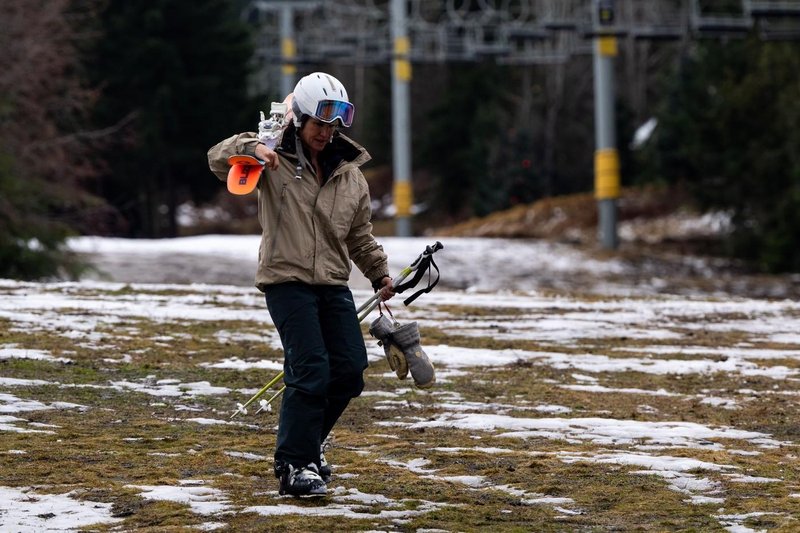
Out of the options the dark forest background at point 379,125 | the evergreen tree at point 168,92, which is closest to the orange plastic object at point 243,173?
the dark forest background at point 379,125

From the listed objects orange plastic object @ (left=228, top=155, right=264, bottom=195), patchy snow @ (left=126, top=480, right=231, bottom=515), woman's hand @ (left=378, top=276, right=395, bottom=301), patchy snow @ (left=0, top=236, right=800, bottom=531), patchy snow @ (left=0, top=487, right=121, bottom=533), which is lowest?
patchy snow @ (left=0, top=236, right=800, bottom=531)

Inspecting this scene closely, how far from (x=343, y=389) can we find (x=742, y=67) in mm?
36315

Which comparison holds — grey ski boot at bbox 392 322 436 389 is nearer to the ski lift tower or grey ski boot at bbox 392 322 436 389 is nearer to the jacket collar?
the jacket collar

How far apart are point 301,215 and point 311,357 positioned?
2.18 feet

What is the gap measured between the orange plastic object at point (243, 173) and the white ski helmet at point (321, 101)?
358 mm

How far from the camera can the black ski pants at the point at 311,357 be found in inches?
280

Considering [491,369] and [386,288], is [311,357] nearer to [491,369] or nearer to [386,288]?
[386,288]

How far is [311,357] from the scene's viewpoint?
23.3ft

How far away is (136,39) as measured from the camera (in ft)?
150

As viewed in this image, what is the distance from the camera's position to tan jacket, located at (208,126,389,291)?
23.5 feet

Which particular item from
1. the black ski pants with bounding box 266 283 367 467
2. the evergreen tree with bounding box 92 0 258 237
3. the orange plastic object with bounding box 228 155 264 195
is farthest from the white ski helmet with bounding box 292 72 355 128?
the evergreen tree with bounding box 92 0 258 237

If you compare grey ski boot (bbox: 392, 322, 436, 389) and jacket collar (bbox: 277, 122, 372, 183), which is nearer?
jacket collar (bbox: 277, 122, 372, 183)

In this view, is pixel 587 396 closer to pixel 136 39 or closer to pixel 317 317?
pixel 317 317

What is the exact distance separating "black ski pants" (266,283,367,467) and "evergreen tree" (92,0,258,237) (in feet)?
123
